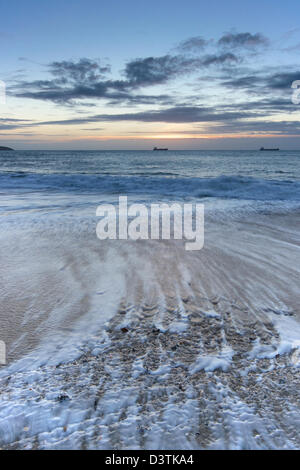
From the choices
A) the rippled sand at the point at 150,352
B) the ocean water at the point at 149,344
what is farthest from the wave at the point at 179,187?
the rippled sand at the point at 150,352

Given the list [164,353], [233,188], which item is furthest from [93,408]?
[233,188]

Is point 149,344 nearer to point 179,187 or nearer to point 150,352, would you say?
point 150,352

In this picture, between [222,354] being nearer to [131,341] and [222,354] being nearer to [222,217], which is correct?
[131,341]

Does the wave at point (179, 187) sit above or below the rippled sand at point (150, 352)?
above

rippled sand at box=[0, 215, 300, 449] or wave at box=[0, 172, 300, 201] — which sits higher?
wave at box=[0, 172, 300, 201]

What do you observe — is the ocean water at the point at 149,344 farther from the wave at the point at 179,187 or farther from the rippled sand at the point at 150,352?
the wave at the point at 179,187

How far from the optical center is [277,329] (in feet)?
9.92

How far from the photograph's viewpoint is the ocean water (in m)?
1.88

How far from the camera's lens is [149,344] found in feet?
8.98

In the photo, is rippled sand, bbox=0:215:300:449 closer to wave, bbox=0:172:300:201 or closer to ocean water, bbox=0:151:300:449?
ocean water, bbox=0:151:300:449

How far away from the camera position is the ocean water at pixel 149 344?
1878 mm

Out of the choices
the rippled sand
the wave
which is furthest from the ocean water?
the wave

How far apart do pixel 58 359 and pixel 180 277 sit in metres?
2.23

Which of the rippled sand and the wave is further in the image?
the wave
